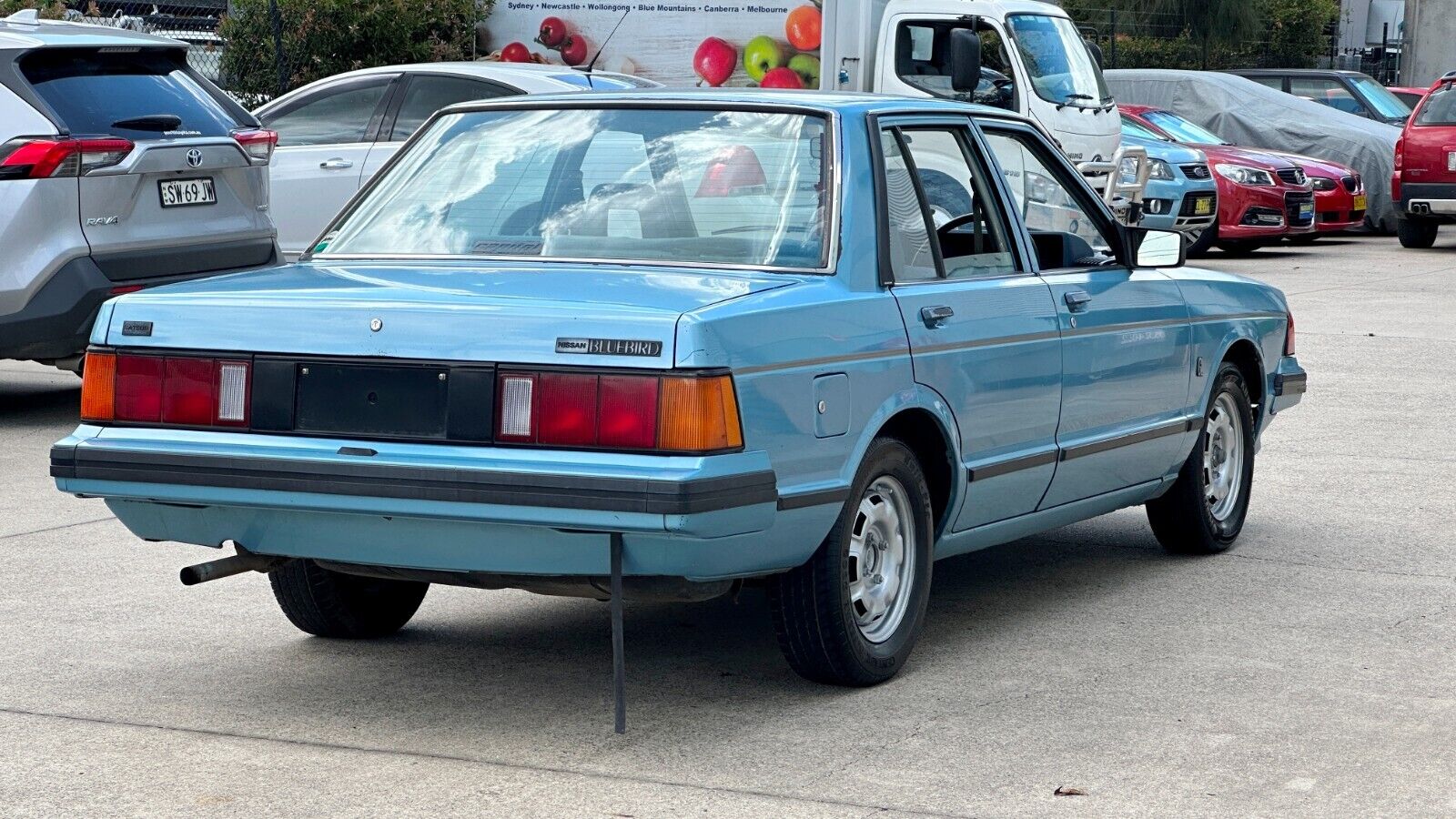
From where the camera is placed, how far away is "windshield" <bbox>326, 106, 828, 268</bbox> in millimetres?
4945

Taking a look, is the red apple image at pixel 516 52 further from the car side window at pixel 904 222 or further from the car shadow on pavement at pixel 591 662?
the car side window at pixel 904 222

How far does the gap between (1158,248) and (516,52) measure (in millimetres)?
14212

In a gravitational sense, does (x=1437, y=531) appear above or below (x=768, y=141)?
below

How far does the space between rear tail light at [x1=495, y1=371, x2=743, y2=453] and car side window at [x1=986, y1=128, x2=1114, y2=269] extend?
189 centimetres

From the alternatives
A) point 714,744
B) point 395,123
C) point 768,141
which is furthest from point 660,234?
point 395,123

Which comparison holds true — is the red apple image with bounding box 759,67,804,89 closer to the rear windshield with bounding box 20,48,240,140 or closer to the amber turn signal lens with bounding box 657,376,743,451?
the rear windshield with bounding box 20,48,240,140

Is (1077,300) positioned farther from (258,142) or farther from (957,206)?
(258,142)

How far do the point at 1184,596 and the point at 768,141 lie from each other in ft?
6.76

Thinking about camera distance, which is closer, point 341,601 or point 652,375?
point 652,375

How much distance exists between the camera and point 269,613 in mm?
5887

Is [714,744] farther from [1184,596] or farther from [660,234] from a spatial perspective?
[1184,596]

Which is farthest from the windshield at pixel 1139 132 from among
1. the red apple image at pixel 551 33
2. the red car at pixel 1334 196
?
the red apple image at pixel 551 33

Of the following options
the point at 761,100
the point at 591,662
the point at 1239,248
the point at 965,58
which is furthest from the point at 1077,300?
the point at 1239,248

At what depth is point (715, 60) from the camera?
1891 centimetres
